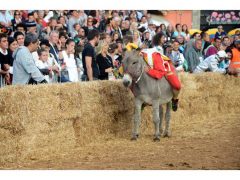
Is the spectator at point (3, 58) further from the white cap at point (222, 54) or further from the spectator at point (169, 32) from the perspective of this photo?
the white cap at point (222, 54)

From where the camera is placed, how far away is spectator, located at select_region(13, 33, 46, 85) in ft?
36.7

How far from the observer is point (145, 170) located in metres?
9.63

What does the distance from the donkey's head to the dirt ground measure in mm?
1356

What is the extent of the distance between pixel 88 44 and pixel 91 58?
319 mm

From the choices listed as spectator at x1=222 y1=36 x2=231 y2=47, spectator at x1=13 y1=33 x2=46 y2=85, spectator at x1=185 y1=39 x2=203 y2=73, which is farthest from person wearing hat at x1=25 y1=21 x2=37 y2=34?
spectator at x1=222 y1=36 x2=231 y2=47

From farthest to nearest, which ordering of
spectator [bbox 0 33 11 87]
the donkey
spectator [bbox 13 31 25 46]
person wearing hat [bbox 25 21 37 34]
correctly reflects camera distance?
person wearing hat [bbox 25 21 37 34] < spectator [bbox 13 31 25 46] < the donkey < spectator [bbox 0 33 11 87]

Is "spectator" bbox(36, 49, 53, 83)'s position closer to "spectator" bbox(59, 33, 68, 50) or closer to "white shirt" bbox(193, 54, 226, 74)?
"spectator" bbox(59, 33, 68, 50)

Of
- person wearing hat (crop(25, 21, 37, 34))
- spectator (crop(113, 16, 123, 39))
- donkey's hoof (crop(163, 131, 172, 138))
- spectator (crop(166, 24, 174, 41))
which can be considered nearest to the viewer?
donkey's hoof (crop(163, 131, 172, 138))

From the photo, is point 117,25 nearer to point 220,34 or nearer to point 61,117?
point 220,34

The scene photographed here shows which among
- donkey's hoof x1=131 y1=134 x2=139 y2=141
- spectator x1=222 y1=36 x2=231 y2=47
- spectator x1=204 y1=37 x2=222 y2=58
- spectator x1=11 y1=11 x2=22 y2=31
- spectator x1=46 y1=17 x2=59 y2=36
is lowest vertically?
donkey's hoof x1=131 y1=134 x2=139 y2=141

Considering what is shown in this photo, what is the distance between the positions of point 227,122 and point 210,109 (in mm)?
1491

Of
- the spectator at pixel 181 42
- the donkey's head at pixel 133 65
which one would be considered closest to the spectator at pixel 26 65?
the donkey's head at pixel 133 65

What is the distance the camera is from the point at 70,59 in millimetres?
13781

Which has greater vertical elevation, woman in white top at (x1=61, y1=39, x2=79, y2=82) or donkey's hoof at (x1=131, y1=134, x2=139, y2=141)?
woman in white top at (x1=61, y1=39, x2=79, y2=82)
